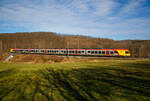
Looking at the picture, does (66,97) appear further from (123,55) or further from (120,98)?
(123,55)

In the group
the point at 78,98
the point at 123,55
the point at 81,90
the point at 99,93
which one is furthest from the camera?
the point at 123,55

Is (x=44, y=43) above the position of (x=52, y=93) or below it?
above

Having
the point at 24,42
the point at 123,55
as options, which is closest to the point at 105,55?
the point at 123,55

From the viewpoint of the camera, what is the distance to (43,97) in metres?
6.43

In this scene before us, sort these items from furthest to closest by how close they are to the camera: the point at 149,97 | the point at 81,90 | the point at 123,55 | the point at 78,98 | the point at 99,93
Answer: the point at 123,55
the point at 81,90
the point at 99,93
the point at 78,98
the point at 149,97

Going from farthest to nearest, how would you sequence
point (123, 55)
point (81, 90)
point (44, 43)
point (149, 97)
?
point (44, 43)
point (123, 55)
point (81, 90)
point (149, 97)

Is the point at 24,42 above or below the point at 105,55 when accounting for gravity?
above

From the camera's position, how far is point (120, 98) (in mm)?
6027

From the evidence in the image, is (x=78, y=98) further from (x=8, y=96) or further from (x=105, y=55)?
(x=105, y=55)

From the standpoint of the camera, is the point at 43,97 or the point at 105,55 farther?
the point at 105,55

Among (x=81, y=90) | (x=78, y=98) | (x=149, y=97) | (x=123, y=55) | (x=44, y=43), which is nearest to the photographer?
(x=149, y=97)

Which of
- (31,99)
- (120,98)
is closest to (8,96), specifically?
(31,99)

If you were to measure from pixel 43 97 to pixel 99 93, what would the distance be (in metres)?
3.30

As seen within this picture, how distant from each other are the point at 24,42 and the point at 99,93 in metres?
164
